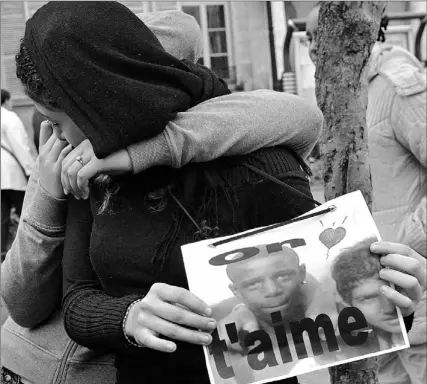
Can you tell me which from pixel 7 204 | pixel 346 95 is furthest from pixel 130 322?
pixel 7 204

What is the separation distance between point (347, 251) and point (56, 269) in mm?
695

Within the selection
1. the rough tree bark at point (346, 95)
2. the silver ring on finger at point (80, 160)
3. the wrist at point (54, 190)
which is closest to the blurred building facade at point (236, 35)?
the rough tree bark at point (346, 95)

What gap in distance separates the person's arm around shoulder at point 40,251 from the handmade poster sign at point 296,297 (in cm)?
46

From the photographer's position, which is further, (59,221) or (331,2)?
(331,2)

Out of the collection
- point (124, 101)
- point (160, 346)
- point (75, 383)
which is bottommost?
point (75, 383)

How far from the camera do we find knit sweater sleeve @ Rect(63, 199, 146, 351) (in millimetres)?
1587

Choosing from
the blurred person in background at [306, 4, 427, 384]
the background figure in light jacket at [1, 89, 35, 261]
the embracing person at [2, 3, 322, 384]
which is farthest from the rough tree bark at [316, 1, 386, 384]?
the background figure in light jacket at [1, 89, 35, 261]

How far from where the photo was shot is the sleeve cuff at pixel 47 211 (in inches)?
71.9

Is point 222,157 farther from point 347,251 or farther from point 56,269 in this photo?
point 56,269

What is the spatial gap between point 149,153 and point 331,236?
0.34 meters

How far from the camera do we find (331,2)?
202cm

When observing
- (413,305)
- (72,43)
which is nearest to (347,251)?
(413,305)

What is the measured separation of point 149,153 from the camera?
1513 mm

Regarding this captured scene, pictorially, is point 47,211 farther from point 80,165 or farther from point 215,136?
point 215,136
